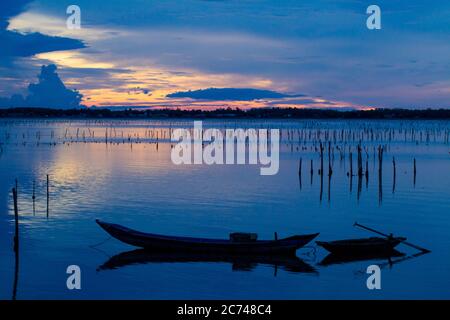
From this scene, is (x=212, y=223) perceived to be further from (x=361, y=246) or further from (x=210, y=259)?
(x=361, y=246)

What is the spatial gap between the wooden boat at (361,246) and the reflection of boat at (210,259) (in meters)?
1.07

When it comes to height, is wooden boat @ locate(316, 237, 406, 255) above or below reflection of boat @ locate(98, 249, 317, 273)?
above

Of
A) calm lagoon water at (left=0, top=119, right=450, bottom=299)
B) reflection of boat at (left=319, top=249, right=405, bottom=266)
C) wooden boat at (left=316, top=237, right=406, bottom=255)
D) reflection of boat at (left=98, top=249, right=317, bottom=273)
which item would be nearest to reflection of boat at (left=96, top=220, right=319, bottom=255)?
reflection of boat at (left=98, top=249, right=317, bottom=273)

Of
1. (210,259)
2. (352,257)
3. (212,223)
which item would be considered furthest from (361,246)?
(212,223)

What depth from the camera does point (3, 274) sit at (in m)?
14.6

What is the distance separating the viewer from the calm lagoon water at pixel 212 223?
14.0 m

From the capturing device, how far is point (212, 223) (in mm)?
21547

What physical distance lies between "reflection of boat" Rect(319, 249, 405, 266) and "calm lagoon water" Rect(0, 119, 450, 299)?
22 centimetres

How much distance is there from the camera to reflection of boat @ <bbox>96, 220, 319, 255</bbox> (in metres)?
16.2

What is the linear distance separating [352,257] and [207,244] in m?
4.23

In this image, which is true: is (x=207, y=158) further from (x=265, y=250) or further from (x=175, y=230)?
(x=265, y=250)

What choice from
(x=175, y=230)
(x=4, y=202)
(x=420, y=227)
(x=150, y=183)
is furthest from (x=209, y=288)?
(x=150, y=183)

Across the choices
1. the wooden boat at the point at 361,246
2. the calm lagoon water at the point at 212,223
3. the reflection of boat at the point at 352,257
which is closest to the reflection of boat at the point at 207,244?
the calm lagoon water at the point at 212,223

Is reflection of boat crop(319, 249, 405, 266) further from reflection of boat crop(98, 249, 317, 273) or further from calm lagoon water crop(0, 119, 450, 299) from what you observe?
reflection of boat crop(98, 249, 317, 273)
